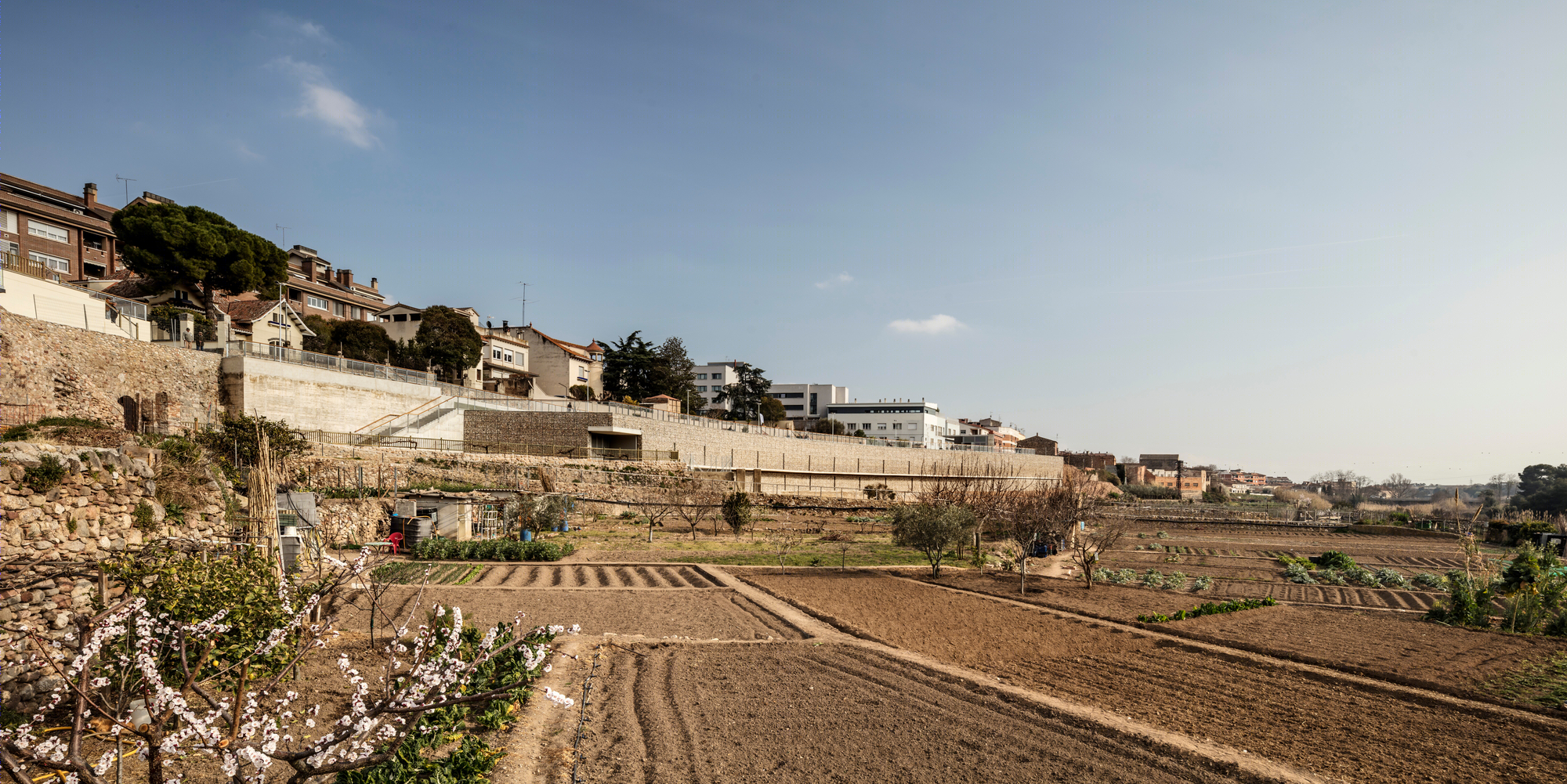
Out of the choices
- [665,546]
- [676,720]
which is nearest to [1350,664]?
[676,720]

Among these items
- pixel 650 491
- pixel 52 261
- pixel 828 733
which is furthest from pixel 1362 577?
pixel 52 261

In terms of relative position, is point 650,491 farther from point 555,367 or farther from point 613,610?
point 555,367

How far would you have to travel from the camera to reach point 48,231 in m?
39.8

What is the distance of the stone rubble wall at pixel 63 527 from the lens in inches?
276

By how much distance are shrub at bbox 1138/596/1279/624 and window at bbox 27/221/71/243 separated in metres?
54.1

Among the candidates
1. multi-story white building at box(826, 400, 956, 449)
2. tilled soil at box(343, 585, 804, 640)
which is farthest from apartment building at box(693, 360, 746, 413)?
tilled soil at box(343, 585, 804, 640)

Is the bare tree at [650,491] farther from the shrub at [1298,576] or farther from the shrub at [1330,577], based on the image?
the shrub at [1330,577]

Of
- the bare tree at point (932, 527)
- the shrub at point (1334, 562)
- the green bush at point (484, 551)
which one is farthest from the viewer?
the shrub at point (1334, 562)

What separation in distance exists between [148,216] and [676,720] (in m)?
39.2

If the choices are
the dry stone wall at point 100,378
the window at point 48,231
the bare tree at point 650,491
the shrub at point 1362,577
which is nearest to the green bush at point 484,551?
the dry stone wall at point 100,378

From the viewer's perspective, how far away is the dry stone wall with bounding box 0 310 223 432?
20.2 m

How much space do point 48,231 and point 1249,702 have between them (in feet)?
185

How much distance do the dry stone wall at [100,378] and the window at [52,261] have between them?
63.9ft

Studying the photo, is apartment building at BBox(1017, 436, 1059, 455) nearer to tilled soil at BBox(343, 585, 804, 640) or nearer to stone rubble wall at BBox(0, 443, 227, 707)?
tilled soil at BBox(343, 585, 804, 640)
